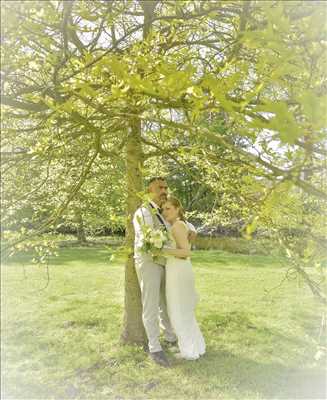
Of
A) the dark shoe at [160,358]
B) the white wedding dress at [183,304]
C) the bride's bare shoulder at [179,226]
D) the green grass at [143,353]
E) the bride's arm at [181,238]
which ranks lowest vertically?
the green grass at [143,353]

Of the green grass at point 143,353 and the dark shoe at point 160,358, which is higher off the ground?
the dark shoe at point 160,358

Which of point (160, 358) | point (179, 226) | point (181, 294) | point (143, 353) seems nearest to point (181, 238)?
point (179, 226)

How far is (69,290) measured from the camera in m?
8.15

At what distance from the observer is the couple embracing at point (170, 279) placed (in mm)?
4094

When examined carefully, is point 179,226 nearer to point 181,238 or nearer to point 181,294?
point 181,238

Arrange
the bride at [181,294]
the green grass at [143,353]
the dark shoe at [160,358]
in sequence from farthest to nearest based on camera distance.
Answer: the bride at [181,294] < the dark shoe at [160,358] < the green grass at [143,353]

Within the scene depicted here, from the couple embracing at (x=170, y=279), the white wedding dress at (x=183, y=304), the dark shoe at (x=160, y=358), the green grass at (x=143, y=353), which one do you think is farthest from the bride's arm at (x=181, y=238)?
the green grass at (x=143, y=353)

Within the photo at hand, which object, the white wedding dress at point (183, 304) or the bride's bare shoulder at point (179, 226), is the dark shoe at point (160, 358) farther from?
the bride's bare shoulder at point (179, 226)

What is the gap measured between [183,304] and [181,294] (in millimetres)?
118

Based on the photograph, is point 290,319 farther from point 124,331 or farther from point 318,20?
point 318,20

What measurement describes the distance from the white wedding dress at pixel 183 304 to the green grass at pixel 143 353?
5.7 inches

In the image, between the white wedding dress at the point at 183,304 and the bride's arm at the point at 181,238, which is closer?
the bride's arm at the point at 181,238

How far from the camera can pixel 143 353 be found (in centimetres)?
439

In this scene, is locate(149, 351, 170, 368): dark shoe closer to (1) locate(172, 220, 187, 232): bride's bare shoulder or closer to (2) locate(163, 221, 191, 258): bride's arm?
(2) locate(163, 221, 191, 258): bride's arm
